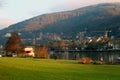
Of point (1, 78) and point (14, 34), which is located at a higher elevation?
point (14, 34)

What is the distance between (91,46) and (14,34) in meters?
90.2

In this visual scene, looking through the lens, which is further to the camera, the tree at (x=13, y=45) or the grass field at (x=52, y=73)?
the tree at (x=13, y=45)

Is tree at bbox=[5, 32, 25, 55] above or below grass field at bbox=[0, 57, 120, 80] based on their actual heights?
above

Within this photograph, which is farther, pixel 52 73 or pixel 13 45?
pixel 13 45

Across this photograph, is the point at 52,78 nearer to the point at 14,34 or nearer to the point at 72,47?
the point at 14,34

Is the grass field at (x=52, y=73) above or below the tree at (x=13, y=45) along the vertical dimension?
below

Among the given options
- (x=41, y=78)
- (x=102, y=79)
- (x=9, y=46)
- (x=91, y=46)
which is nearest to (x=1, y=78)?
(x=41, y=78)

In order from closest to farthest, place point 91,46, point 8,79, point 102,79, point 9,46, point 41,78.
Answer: point 8,79
point 41,78
point 102,79
point 9,46
point 91,46

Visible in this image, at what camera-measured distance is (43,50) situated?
96688mm

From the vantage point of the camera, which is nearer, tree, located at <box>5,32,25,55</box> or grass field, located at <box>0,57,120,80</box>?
grass field, located at <box>0,57,120,80</box>

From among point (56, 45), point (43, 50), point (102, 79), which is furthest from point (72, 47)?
point (102, 79)

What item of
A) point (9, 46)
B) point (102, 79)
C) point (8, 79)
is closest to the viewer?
point (8, 79)

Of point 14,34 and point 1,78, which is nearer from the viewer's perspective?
point 1,78

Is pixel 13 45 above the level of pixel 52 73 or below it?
above
